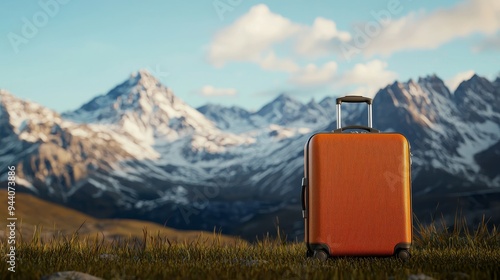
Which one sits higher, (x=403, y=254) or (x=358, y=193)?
(x=358, y=193)

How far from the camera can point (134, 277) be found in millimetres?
5070

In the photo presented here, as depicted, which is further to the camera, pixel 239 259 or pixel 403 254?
pixel 403 254

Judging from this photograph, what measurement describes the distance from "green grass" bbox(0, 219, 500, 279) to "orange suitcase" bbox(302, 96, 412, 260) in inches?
9.9

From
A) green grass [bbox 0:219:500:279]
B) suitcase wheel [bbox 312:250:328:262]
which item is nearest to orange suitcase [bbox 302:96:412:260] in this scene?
suitcase wheel [bbox 312:250:328:262]

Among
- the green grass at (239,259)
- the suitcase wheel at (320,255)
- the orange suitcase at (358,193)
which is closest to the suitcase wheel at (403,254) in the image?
the orange suitcase at (358,193)

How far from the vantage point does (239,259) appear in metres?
7.48

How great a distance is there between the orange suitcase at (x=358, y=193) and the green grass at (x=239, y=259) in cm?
25

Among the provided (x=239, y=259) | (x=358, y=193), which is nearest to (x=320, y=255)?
(x=358, y=193)

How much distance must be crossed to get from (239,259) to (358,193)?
69.1 inches

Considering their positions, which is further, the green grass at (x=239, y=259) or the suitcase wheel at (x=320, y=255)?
the suitcase wheel at (x=320, y=255)

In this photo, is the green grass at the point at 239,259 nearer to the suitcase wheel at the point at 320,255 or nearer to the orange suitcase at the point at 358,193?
the suitcase wheel at the point at 320,255

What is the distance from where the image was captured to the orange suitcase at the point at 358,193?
765 centimetres

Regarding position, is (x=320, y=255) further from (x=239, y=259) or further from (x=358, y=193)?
(x=239, y=259)

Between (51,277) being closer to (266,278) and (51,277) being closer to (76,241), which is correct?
(266,278)
